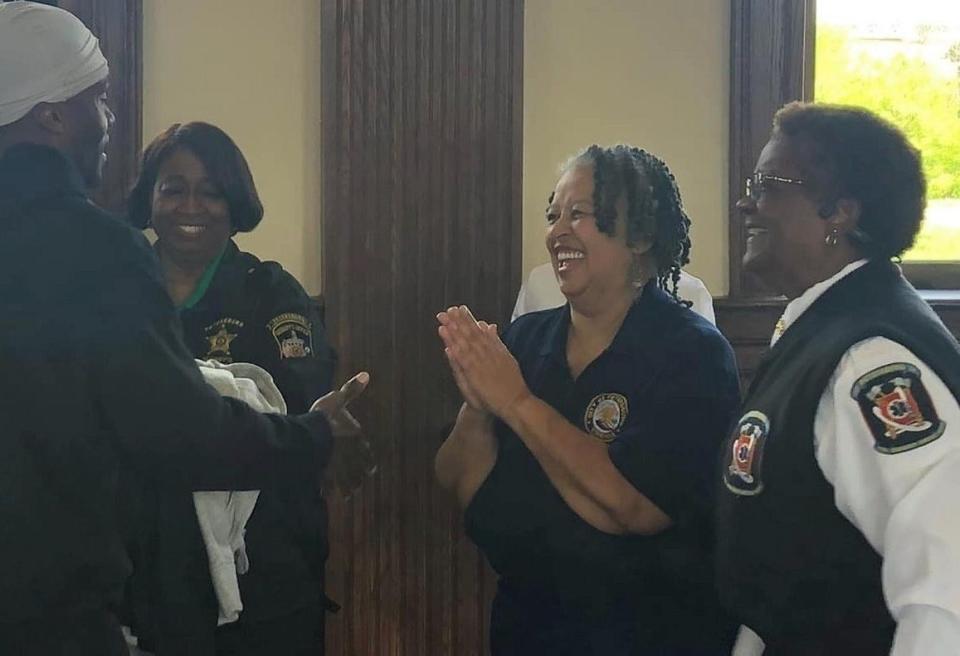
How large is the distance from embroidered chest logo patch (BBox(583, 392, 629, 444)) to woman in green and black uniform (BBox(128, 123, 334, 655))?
0.48 m

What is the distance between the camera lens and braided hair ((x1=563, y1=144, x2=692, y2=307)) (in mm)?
1720

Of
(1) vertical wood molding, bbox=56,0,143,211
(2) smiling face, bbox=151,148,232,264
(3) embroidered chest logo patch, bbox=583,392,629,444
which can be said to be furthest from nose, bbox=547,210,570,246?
(1) vertical wood molding, bbox=56,0,143,211

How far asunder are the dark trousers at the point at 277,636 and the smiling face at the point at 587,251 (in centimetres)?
71

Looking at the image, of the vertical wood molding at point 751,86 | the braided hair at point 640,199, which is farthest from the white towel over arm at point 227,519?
the vertical wood molding at point 751,86

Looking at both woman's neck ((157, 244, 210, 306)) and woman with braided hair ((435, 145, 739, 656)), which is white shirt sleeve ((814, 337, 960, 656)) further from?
woman's neck ((157, 244, 210, 306))

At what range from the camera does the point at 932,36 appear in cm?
312

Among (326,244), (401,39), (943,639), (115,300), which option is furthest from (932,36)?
(115,300)

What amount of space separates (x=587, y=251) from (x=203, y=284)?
0.70 m

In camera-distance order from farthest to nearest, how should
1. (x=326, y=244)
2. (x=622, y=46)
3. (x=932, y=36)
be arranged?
(x=932, y=36), (x=622, y=46), (x=326, y=244)

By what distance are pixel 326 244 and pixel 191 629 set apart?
4.33 ft

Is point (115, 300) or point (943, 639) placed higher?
point (115, 300)

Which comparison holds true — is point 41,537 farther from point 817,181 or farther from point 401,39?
point 401,39

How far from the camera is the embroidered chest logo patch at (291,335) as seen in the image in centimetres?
181

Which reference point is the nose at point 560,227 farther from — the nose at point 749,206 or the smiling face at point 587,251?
the nose at point 749,206
